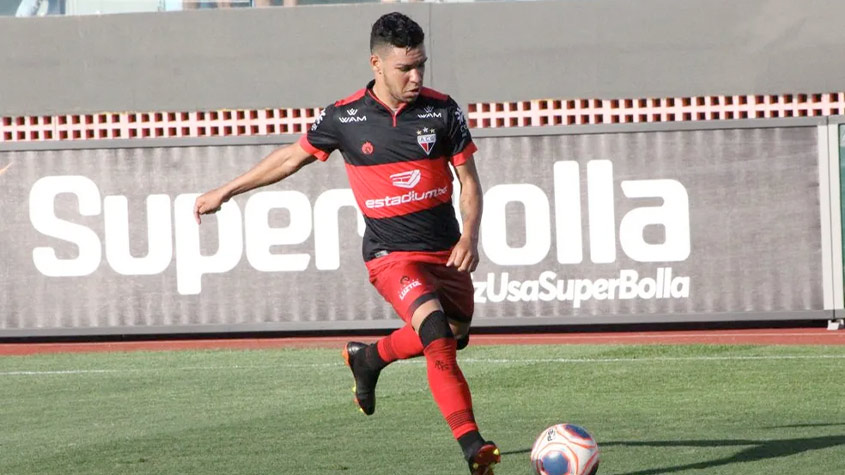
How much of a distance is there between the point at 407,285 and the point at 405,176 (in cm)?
56

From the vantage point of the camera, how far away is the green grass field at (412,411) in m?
7.21

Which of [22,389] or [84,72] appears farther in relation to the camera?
[84,72]

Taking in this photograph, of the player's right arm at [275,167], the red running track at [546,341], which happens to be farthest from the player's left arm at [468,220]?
the red running track at [546,341]

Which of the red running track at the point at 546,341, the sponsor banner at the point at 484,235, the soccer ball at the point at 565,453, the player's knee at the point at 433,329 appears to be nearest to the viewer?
the soccer ball at the point at 565,453

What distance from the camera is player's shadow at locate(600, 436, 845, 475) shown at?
267 inches

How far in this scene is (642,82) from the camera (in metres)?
15.3

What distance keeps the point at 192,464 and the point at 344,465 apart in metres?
0.83

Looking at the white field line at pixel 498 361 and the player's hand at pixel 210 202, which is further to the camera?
the white field line at pixel 498 361

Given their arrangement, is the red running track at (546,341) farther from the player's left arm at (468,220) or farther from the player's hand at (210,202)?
the player's hand at (210,202)

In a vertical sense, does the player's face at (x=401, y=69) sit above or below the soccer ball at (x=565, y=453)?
above

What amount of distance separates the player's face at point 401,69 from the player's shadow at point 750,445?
2.14m

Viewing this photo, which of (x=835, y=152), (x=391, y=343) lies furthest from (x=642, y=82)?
(x=391, y=343)

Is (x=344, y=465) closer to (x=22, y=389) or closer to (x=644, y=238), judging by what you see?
(x=22, y=389)

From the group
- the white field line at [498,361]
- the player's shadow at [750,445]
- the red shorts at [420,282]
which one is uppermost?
the red shorts at [420,282]
